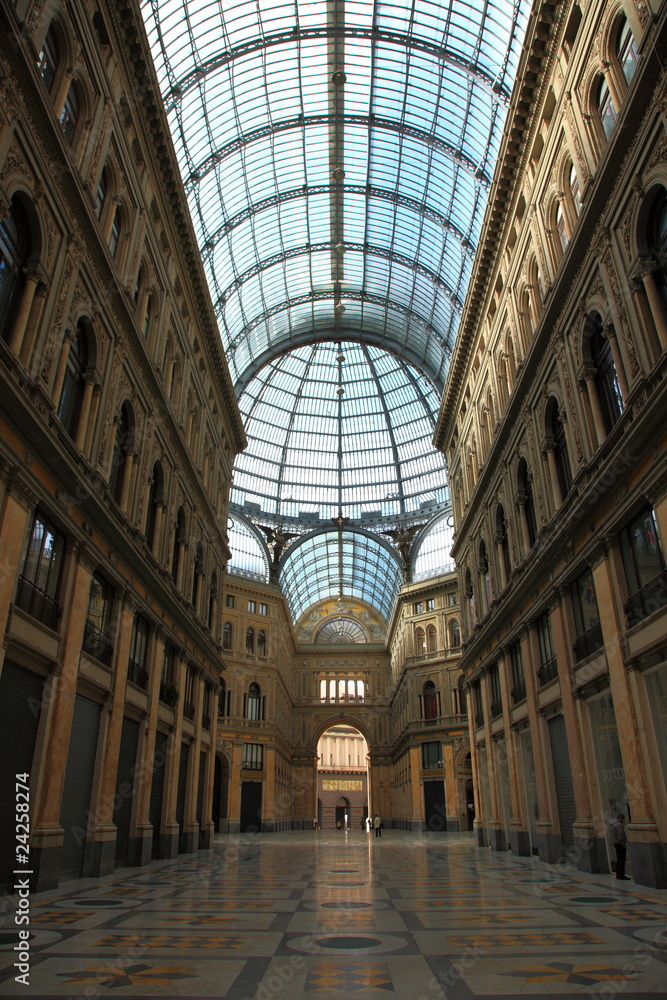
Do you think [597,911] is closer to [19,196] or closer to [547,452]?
[547,452]

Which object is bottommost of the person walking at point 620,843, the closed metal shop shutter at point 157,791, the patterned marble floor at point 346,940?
the patterned marble floor at point 346,940

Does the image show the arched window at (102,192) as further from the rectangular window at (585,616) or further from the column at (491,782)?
the column at (491,782)

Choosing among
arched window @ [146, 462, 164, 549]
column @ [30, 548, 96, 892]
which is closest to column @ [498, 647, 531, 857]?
arched window @ [146, 462, 164, 549]

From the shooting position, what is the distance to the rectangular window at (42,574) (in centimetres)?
1372

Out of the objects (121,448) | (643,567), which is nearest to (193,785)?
(121,448)

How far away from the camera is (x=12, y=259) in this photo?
45.1ft

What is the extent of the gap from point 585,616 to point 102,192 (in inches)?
724

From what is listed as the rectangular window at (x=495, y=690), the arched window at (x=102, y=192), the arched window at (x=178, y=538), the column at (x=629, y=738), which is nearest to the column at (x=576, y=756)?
the column at (x=629, y=738)

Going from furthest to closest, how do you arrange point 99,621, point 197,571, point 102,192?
1. point 197,571
2. point 102,192
3. point 99,621

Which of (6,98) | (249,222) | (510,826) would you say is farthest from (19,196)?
(249,222)

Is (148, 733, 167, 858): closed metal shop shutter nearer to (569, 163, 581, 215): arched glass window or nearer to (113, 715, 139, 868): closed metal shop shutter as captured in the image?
(113, 715, 139, 868): closed metal shop shutter

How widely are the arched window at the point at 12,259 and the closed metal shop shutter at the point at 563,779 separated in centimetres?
1854

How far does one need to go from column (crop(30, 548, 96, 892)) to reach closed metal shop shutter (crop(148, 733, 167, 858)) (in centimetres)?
894

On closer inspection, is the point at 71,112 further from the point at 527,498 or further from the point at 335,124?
the point at 335,124
